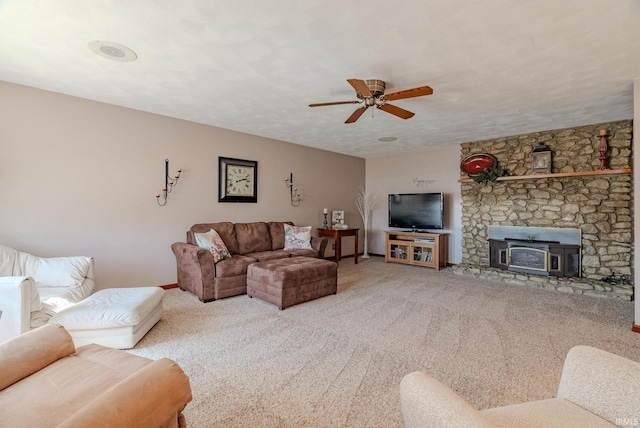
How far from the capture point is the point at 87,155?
353 cm

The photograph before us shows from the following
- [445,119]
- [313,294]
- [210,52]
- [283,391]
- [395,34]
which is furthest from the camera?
[445,119]

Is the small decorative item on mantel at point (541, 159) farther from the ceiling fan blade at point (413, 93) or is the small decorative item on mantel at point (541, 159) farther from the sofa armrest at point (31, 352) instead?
the sofa armrest at point (31, 352)

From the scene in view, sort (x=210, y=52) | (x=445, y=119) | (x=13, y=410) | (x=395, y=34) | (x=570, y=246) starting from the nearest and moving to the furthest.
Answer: (x=13, y=410)
(x=395, y=34)
(x=210, y=52)
(x=445, y=119)
(x=570, y=246)

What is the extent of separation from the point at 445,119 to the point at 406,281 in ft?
8.21

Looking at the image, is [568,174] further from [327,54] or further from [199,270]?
[199,270]

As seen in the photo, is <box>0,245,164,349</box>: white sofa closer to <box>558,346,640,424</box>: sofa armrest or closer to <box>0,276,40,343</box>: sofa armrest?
<box>0,276,40,343</box>: sofa armrest

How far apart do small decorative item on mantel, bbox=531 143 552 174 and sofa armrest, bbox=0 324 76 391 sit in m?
5.94

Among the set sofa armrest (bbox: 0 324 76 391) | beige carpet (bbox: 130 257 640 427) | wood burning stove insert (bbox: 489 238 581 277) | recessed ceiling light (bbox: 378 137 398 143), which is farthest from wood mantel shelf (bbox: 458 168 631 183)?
sofa armrest (bbox: 0 324 76 391)

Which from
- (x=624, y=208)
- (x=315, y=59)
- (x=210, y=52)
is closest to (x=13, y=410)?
(x=210, y=52)

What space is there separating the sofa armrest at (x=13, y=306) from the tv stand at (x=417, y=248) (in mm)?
5494

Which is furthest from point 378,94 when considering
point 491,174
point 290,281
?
point 491,174

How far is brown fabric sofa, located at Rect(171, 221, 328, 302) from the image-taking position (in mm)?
3615

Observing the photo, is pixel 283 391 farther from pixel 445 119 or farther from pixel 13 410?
pixel 445 119

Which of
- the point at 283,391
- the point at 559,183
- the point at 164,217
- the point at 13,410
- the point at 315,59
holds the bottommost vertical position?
the point at 283,391
